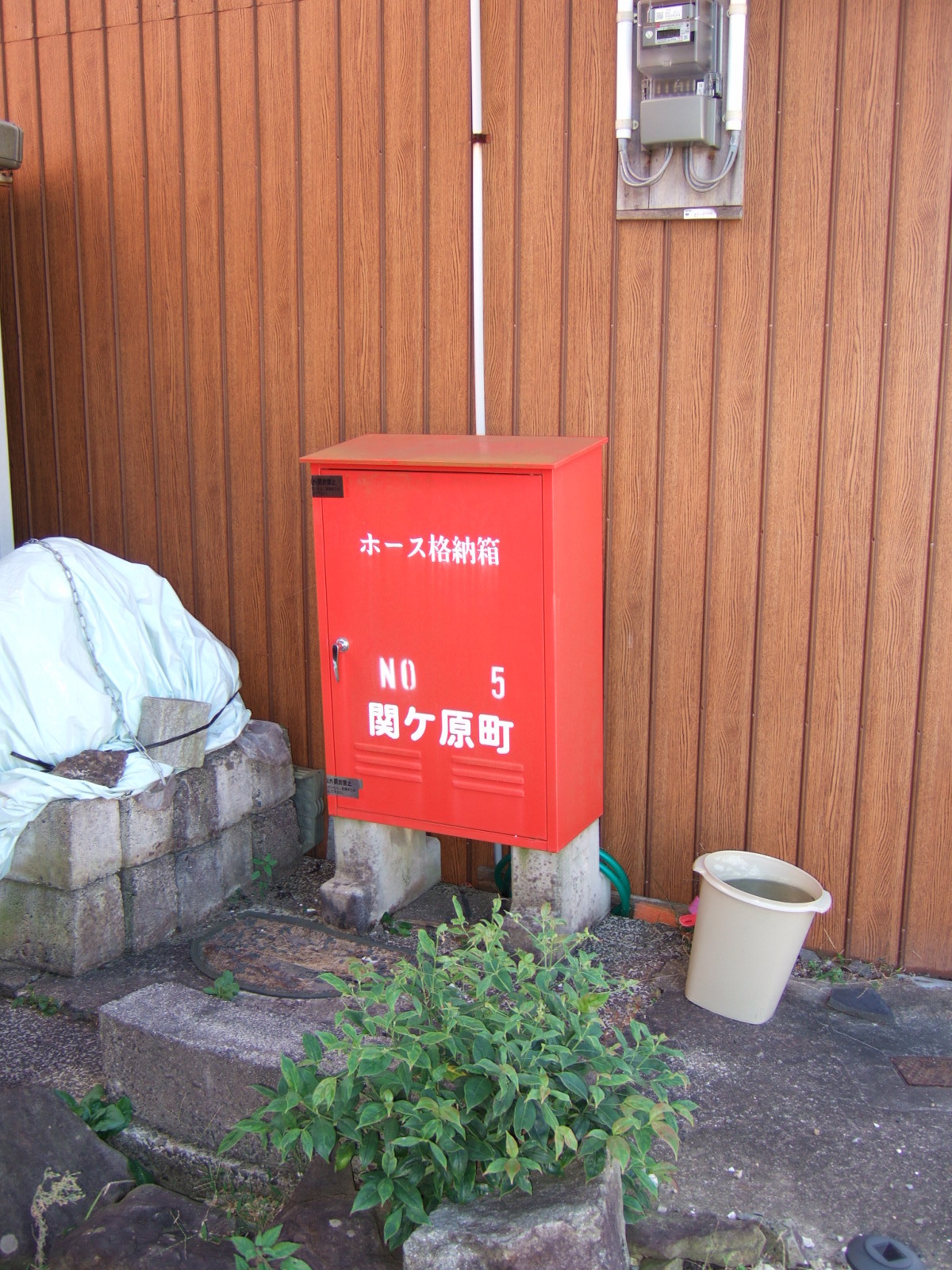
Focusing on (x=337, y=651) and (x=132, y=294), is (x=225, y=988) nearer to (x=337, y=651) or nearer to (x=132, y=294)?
(x=337, y=651)

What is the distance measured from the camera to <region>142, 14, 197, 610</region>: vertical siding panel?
16.7 feet

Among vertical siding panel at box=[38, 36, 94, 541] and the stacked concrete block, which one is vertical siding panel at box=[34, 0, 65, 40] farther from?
the stacked concrete block

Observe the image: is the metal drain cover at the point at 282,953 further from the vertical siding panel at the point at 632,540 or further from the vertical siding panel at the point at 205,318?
the vertical siding panel at the point at 205,318

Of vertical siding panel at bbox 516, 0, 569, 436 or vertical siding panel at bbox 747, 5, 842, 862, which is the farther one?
vertical siding panel at bbox 516, 0, 569, 436

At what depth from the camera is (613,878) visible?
4492 millimetres

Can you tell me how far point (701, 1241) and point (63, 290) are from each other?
4.91 meters

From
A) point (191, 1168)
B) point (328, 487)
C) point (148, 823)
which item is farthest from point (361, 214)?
point (191, 1168)

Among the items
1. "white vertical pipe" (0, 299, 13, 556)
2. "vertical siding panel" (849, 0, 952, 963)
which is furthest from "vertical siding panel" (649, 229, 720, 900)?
"white vertical pipe" (0, 299, 13, 556)

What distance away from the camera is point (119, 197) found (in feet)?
17.4

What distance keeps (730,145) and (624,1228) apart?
344 centimetres

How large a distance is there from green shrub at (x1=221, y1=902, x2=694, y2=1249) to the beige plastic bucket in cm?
107

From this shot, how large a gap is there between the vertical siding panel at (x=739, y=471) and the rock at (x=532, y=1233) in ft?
6.74

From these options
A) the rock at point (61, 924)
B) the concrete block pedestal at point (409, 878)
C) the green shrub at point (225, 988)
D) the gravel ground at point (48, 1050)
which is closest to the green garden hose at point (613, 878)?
the concrete block pedestal at point (409, 878)

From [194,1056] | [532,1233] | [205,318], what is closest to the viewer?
[532,1233]
